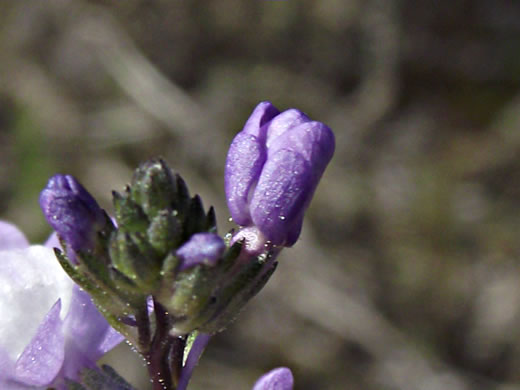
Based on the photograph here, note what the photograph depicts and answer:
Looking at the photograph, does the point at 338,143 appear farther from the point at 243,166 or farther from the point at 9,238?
the point at 243,166

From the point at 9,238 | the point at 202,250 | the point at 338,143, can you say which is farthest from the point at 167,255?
the point at 338,143

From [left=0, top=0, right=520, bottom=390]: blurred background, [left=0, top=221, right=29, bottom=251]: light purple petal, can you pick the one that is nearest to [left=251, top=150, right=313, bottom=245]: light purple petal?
[left=0, top=221, right=29, bottom=251]: light purple petal

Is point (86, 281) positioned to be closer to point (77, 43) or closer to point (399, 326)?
point (399, 326)

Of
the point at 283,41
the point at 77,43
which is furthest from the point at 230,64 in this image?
the point at 77,43

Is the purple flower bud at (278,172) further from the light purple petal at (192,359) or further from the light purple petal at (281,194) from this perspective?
the light purple petal at (192,359)

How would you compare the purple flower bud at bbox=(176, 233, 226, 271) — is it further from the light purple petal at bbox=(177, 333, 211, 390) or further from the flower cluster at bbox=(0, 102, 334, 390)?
the light purple petal at bbox=(177, 333, 211, 390)

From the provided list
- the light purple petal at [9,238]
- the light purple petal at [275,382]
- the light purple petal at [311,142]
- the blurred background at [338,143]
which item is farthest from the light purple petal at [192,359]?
the blurred background at [338,143]
